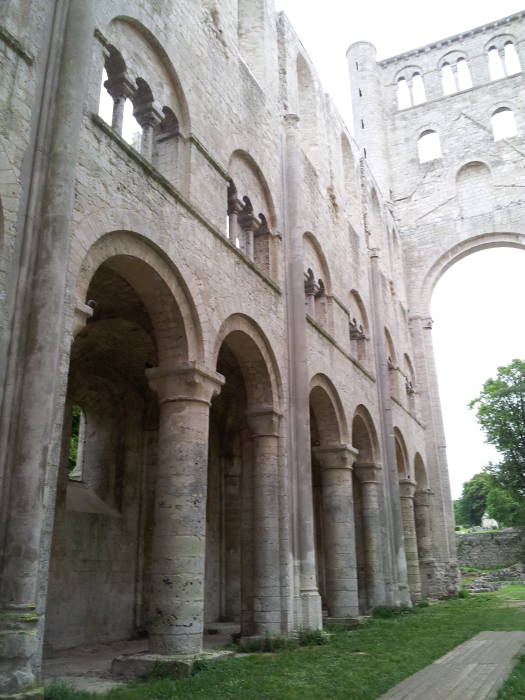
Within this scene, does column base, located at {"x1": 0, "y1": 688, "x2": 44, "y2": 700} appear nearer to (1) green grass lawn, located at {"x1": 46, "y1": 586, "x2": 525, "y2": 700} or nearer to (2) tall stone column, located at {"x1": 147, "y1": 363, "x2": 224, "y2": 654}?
(1) green grass lawn, located at {"x1": 46, "y1": 586, "x2": 525, "y2": 700}

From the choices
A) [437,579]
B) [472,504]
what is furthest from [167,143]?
[472,504]

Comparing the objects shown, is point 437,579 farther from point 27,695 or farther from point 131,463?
point 27,695

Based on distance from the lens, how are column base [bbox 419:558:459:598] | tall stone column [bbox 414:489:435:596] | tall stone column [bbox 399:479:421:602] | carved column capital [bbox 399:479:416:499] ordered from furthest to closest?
tall stone column [bbox 414:489:435:596], column base [bbox 419:558:459:598], carved column capital [bbox 399:479:416:499], tall stone column [bbox 399:479:421:602]

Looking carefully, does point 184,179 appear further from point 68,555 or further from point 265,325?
point 68,555

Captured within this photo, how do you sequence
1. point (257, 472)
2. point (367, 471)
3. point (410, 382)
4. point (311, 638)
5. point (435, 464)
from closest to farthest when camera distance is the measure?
point (311, 638) → point (257, 472) → point (367, 471) → point (410, 382) → point (435, 464)

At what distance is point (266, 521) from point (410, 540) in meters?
12.6

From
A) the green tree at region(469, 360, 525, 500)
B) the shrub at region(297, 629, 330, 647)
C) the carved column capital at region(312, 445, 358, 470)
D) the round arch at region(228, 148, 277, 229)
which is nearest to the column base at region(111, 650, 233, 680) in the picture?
the shrub at region(297, 629, 330, 647)

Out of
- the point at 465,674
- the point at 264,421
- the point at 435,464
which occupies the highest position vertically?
the point at 435,464

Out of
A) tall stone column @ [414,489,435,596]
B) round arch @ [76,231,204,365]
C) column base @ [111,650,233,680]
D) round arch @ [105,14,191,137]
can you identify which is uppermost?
round arch @ [105,14,191,137]

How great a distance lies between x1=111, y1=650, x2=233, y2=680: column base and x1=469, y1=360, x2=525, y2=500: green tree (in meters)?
25.6

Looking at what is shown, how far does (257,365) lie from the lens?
40.7 feet

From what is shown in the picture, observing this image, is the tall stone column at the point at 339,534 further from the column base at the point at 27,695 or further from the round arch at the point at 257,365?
the column base at the point at 27,695

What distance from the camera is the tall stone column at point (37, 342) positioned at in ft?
18.8

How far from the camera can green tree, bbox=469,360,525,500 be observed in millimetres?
30516
